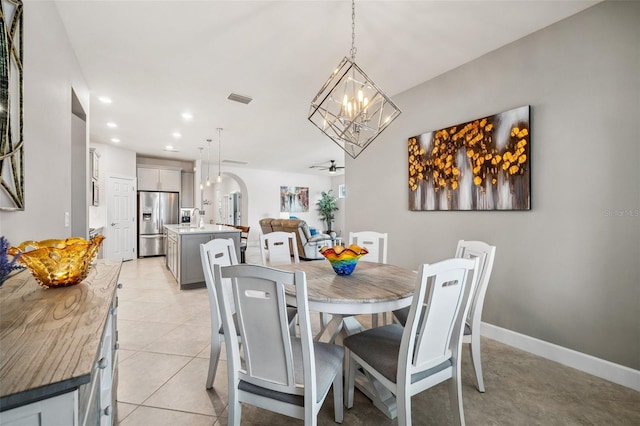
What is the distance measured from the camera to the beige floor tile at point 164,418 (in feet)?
5.27

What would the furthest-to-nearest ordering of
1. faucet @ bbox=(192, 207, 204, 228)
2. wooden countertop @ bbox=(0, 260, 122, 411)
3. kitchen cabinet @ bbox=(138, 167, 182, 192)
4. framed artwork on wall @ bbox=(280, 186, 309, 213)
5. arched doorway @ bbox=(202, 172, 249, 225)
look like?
1. arched doorway @ bbox=(202, 172, 249, 225)
2. framed artwork on wall @ bbox=(280, 186, 309, 213)
3. kitchen cabinet @ bbox=(138, 167, 182, 192)
4. faucet @ bbox=(192, 207, 204, 228)
5. wooden countertop @ bbox=(0, 260, 122, 411)

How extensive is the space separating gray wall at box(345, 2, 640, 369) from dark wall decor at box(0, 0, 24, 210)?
331cm

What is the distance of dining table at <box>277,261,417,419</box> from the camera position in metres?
1.46

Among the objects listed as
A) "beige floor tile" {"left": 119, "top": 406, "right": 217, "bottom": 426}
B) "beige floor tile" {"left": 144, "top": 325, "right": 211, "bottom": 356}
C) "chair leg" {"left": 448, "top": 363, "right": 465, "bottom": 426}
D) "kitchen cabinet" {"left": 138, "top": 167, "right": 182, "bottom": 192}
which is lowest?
"beige floor tile" {"left": 119, "top": 406, "right": 217, "bottom": 426}

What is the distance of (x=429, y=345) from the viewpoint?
135cm

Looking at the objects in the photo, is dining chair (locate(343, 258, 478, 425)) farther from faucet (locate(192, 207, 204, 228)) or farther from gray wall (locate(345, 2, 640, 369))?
faucet (locate(192, 207, 204, 228))

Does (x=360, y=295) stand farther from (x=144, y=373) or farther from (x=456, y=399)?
(x=144, y=373)

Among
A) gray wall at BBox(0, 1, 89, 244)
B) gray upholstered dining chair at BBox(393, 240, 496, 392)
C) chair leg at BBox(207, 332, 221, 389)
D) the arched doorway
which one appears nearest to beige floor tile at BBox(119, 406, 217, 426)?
chair leg at BBox(207, 332, 221, 389)

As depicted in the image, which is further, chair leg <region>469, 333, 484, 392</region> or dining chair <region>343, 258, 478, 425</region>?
chair leg <region>469, 333, 484, 392</region>

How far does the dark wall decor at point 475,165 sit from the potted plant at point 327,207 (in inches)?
301

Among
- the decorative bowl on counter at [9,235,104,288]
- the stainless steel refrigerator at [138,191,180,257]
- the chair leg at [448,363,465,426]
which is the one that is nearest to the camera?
the decorative bowl on counter at [9,235,104,288]

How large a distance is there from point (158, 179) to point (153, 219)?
1068 mm

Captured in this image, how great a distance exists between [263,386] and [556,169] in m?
2.63

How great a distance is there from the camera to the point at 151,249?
23.8 ft
